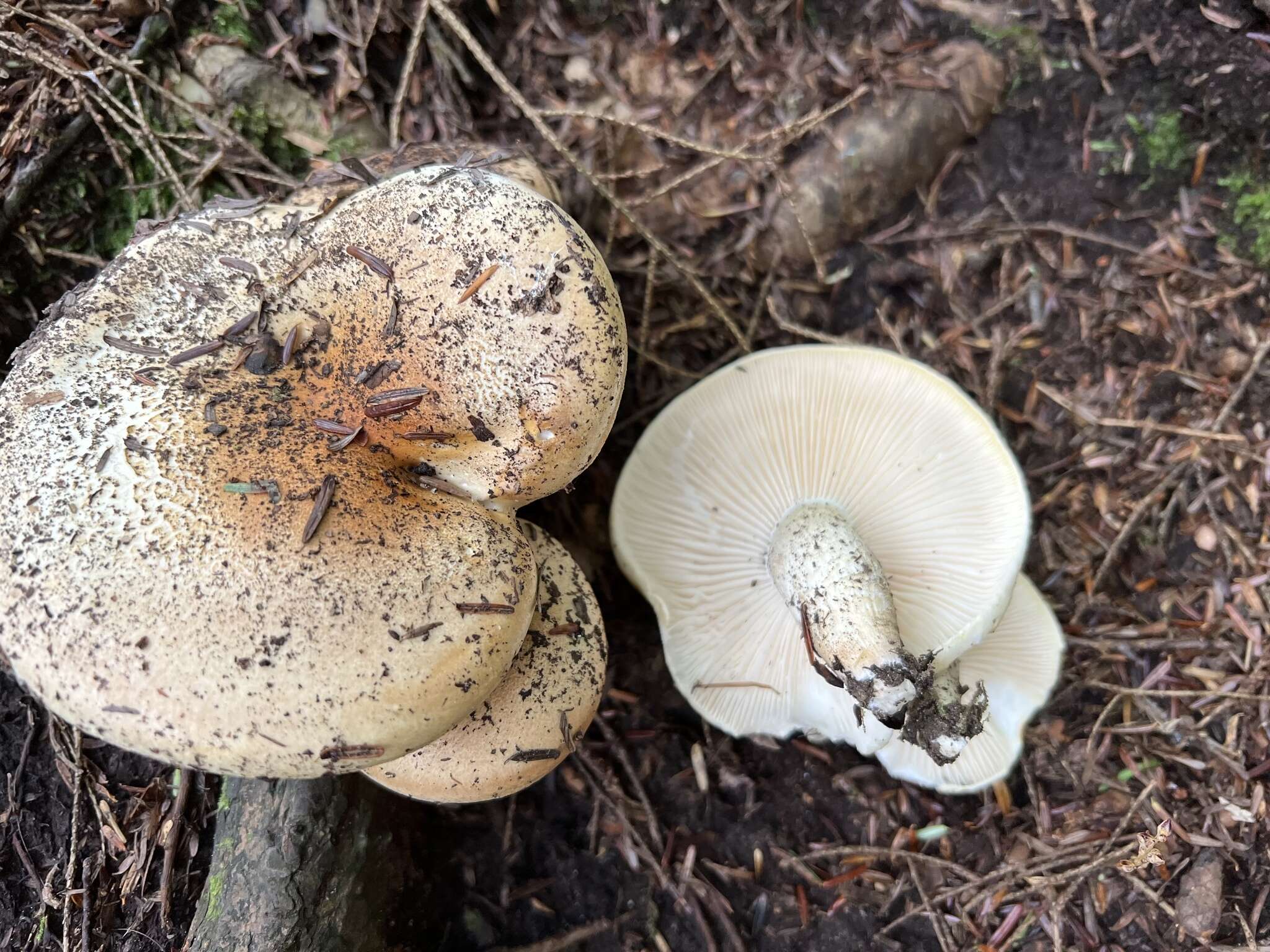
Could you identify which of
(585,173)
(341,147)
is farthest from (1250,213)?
(341,147)

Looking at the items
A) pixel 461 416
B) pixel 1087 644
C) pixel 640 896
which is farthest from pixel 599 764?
pixel 1087 644

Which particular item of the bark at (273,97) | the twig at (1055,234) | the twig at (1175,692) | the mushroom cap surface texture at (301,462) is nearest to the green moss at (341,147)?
the bark at (273,97)

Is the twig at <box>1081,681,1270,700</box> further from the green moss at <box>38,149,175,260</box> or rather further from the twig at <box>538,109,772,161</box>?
the green moss at <box>38,149,175,260</box>

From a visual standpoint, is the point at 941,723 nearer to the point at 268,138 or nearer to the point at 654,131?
the point at 654,131

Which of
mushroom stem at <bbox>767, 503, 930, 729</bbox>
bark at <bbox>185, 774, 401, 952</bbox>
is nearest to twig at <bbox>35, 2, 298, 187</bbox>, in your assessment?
bark at <bbox>185, 774, 401, 952</bbox>

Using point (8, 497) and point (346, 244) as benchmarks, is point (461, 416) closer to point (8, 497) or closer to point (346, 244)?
point (346, 244)

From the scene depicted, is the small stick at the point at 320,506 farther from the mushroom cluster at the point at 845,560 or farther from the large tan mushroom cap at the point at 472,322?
the mushroom cluster at the point at 845,560
